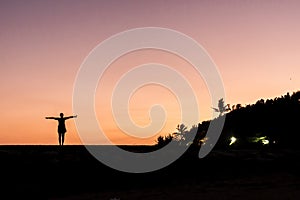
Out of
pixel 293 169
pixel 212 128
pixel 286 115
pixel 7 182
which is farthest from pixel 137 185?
pixel 212 128

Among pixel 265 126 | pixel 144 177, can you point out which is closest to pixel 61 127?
pixel 144 177

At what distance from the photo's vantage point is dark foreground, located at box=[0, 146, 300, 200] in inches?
540

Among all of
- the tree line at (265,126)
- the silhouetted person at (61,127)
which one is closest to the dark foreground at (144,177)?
the silhouetted person at (61,127)

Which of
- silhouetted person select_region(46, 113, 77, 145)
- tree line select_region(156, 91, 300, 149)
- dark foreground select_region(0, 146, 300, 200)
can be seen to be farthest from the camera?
tree line select_region(156, 91, 300, 149)

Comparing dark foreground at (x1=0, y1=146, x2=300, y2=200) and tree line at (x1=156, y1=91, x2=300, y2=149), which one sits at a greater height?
tree line at (x1=156, y1=91, x2=300, y2=149)

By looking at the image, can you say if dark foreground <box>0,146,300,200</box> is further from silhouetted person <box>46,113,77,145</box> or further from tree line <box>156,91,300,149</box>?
tree line <box>156,91,300,149</box>

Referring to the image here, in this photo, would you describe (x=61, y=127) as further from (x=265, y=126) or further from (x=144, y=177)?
(x=265, y=126)

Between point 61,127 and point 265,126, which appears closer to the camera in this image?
point 61,127

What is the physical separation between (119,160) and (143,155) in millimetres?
1140

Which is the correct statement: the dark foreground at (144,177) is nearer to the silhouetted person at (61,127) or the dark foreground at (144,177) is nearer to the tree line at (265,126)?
the silhouetted person at (61,127)

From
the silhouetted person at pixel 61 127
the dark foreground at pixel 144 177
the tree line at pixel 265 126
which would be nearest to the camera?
the dark foreground at pixel 144 177

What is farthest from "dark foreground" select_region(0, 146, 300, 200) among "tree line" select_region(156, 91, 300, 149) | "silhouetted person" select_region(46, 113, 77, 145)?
"tree line" select_region(156, 91, 300, 149)

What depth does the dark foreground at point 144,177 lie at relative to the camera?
13.7 metres

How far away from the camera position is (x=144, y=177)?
1585 cm
